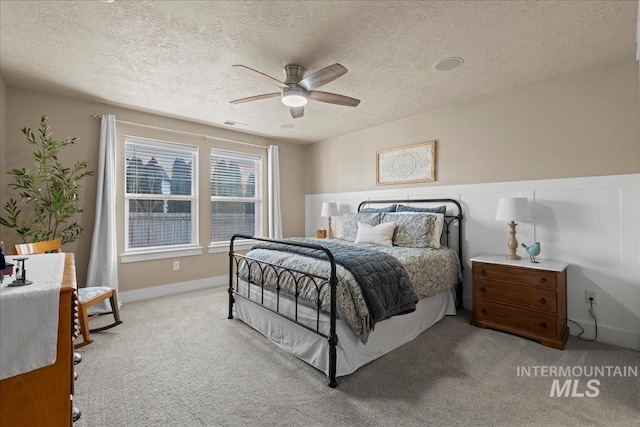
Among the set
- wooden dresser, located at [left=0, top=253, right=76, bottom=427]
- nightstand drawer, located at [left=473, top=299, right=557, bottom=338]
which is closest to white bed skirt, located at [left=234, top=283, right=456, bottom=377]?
nightstand drawer, located at [left=473, top=299, right=557, bottom=338]

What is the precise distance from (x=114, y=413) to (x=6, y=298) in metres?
1.20

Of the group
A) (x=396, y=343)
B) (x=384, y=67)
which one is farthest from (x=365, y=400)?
(x=384, y=67)

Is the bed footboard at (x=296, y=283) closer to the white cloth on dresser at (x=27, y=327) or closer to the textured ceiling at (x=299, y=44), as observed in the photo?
the white cloth on dresser at (x=27, y=327)

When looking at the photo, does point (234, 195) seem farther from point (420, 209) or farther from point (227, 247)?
point (420, 209)

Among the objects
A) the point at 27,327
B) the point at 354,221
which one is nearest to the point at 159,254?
the point at 354,221

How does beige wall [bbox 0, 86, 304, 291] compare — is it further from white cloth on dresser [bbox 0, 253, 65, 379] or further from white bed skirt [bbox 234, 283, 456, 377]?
white cloth on dresser [bbox 0, 253, 65, 379]

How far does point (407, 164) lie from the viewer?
163 inches

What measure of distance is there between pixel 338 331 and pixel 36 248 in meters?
2.66

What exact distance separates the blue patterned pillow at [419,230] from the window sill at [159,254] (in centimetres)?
295

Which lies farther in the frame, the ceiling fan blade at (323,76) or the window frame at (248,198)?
the window frame at (248,198)

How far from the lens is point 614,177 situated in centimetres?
262

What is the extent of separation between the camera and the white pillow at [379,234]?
345cm

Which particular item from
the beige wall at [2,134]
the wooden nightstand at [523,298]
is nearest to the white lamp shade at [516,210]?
the wooden nightstand at [523,298]

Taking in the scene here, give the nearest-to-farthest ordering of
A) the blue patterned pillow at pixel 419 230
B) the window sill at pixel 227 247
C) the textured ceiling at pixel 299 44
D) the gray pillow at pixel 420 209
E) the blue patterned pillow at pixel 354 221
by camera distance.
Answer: the textured ceiling at pixel 299 44 → the blue patterned pillow at pixel 419 230 → the gray pillow at pixel 420 209 → the blue patterned pillow at pixel 354 221 → the window sill at pixel 227 247
